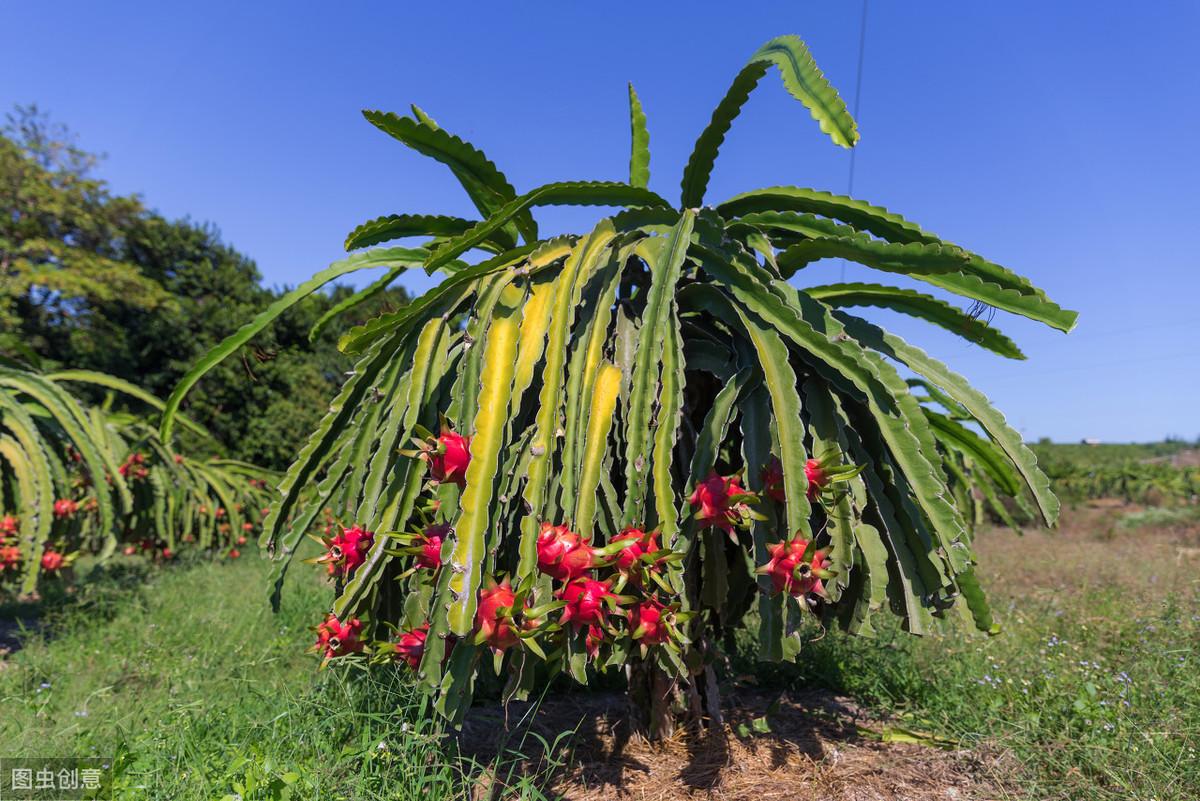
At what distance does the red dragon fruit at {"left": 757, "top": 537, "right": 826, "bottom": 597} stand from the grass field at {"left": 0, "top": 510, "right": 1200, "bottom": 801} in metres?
0.72

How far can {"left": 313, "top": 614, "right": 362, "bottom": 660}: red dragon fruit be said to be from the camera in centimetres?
176

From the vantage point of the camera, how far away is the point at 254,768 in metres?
1.94

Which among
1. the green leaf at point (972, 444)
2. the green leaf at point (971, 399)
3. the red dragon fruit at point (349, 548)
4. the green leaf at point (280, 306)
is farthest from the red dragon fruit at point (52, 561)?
the green leaf at point (972, 444)

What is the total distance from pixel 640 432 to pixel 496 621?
1.84 feet

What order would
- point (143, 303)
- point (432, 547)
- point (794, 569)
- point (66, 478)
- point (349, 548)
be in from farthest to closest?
point (143, 303) → point (66, 478) → point (349, 548) → point (432, 547) → point (794, 569)

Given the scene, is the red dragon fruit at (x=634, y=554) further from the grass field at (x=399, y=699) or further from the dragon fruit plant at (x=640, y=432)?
the grass field at (x=399, y=699)

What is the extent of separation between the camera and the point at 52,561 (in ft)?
13.7

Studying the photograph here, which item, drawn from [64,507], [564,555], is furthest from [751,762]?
[64,507]

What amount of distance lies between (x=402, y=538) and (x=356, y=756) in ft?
3.50

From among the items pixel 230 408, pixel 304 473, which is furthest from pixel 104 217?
pixel 304 473

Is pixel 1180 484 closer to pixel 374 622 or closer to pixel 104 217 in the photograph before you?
pixel 374 622

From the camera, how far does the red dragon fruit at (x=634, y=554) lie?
1.36 meters

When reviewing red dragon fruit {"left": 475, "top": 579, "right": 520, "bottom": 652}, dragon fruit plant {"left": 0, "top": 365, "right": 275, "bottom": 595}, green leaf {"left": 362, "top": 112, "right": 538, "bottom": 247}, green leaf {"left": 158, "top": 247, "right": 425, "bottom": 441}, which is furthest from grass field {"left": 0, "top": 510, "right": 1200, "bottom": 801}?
green leaf {"left": 362, "top": 112, "right": 538, "bottom": 247}

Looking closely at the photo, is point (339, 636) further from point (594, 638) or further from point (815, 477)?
point (815, 477)
